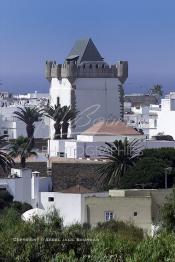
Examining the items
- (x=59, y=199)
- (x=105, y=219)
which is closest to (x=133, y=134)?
(x=59, y=199)

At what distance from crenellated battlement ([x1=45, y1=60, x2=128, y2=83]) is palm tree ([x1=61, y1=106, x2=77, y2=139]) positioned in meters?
5.43

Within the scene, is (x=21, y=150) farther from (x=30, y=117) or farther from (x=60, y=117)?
(x=30, y=117)

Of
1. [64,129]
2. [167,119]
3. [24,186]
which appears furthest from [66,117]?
[24,186]

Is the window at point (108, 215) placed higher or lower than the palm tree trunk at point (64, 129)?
lower

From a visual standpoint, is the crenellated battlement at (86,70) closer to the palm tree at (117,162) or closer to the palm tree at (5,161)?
the palm tree at (117,162)

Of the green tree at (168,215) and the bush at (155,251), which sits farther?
the green tree at (168,215)

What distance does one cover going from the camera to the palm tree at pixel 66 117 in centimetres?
7506

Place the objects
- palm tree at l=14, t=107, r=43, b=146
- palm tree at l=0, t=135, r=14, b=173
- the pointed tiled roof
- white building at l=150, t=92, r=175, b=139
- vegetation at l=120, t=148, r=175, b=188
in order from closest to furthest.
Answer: vegetation at l=120, t=148, r=175, b=188
palm tree at l=0, t=135, r=14, b=173
palm tree at l=14, t=107, r=43, b=146
white building at l=150, t=92, r=175, b=139
the pointed tiled roof

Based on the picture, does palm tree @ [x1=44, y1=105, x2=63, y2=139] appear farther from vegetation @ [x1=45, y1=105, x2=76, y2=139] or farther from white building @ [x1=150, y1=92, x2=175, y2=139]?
white building @ [x1=150, y1=92, x2=175, y2=139]

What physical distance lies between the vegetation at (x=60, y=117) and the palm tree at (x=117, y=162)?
1515 centimetres

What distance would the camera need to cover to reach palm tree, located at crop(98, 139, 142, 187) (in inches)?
2168

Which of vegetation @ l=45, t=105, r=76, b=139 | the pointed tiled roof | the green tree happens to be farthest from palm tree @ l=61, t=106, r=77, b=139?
the green tree

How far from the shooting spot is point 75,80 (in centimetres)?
8412

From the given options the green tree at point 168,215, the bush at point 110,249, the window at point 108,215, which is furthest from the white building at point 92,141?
the bush at point 110,249
